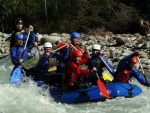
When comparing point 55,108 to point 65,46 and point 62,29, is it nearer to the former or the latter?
point 65,46

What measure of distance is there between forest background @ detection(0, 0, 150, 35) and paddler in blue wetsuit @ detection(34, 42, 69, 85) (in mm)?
12732

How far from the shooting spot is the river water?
24.3 ft

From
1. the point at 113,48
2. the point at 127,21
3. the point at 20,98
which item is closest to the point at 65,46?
the point at 20,98

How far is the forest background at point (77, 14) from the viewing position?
75.9ft

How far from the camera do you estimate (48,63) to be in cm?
895

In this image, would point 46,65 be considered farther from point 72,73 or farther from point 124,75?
point 124,75

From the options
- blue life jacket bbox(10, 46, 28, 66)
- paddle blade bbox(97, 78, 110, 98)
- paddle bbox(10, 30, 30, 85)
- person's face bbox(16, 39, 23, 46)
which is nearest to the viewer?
paddle blade bbox(97, 78, 110, 98)

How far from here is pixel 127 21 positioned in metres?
23.0

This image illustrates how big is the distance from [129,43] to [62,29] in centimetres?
860

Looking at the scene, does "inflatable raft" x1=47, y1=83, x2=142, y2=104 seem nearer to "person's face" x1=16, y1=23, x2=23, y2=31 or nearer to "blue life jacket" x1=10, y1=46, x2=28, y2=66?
"blue life jacket" x1=10, y1=46, x2=28, y2=66

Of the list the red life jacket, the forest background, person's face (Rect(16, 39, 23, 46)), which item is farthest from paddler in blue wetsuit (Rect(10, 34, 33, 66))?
the forest background

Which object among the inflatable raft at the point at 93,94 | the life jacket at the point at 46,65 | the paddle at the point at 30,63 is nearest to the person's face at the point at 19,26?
the paddle at the point at 30,63

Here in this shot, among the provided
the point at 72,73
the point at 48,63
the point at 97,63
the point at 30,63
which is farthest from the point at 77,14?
the point at 72,73

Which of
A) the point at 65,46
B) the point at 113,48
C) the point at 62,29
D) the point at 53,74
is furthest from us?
the point at 62,29
